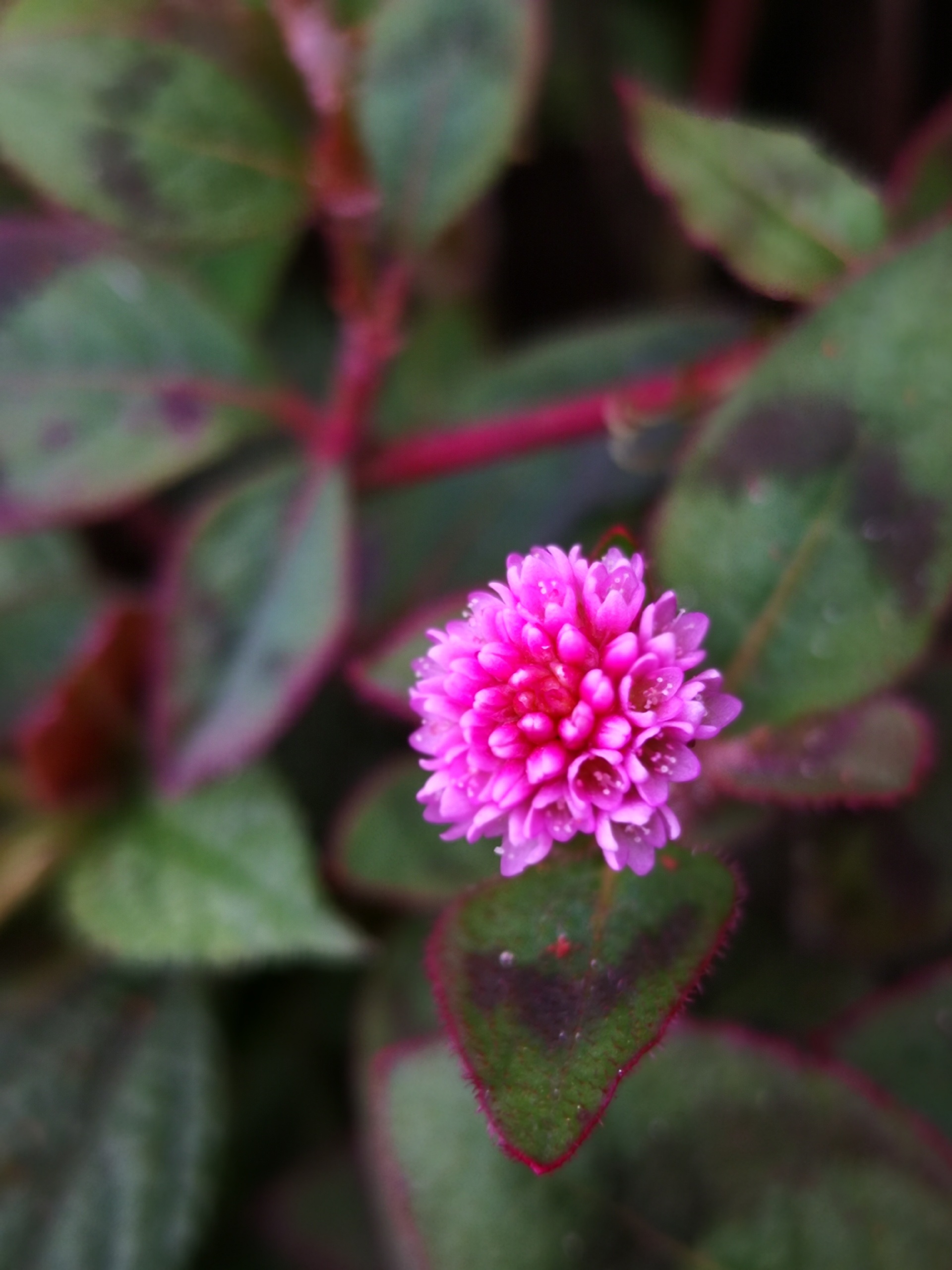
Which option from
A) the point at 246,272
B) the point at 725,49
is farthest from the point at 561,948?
the point at 725,49

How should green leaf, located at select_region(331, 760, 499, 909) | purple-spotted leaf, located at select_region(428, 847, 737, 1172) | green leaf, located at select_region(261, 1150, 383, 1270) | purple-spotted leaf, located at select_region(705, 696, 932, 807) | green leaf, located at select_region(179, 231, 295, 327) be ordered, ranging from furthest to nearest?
green leaf, located at select_region(179, 231, 295, 327)
green leaf, located at select_region(261, 1150, 383, 1270)
green leaf, located at select_region(331, 760, 499, 909)
purple-spotted leaf, located at select_region(705, 696, 932, 807)
purple-spotted leaf, located at select_region(428, 847, 737, 1172)

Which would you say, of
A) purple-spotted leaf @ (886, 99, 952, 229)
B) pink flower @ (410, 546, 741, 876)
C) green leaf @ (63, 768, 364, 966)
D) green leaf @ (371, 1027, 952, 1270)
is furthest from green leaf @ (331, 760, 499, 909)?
purple-spotted leaf @ (886, 99, 952, 229)

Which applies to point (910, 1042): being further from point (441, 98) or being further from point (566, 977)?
point (441, 98)

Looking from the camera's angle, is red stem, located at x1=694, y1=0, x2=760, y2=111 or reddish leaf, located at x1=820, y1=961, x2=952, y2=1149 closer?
reddish leaf, located at x1=820, y1=961, x2=952, y2=1149

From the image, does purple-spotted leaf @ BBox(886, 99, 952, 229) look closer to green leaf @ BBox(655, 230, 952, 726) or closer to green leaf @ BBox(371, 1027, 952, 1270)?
green leaf @ BBox(655, 230, 952, 726)

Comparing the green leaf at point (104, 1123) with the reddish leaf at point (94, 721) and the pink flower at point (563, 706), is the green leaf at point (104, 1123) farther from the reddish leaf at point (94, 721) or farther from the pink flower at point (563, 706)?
the pink flower at point (563, 706)

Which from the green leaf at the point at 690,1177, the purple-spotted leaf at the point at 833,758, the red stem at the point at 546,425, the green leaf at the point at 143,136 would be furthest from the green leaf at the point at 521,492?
the green leaf at the point at 690,1177

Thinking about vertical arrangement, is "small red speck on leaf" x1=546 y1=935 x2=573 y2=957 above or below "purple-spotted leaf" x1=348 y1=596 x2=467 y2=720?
below
